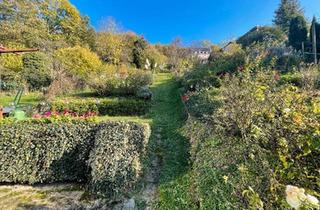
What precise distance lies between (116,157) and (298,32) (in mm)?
26067

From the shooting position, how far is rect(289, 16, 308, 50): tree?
24359 mm

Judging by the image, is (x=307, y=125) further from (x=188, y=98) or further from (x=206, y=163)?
(x=188, y=98)

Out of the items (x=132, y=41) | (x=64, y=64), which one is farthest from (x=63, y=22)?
(x=64, y=64)

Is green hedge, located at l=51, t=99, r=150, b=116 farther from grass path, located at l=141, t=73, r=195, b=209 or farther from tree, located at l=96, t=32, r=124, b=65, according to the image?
tree, located at l=96, t=32, r=124, b=65

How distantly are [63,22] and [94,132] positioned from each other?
32.0 metres

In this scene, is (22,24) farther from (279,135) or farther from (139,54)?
(279,135)

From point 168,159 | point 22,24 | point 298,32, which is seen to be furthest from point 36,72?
point 298,32

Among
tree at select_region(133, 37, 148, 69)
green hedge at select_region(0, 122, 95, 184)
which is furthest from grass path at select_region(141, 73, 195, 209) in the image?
tree at select_region(133, 37, 148, 69)

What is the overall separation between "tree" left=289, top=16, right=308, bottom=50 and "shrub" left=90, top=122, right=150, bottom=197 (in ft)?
77.7

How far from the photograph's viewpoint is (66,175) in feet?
18.0

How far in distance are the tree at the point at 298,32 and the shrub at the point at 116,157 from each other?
77.7 ft

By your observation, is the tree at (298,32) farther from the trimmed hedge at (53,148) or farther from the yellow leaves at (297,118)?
the yellow leaves at (297,118)

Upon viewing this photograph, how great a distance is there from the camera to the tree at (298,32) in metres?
24.4

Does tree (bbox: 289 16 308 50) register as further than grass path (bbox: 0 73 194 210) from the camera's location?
Yes
